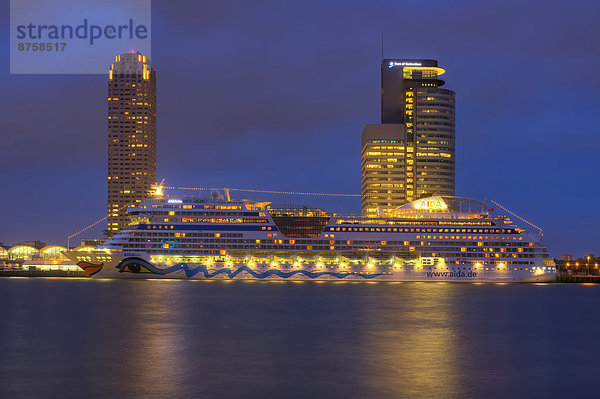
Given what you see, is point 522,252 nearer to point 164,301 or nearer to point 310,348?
point 164,301

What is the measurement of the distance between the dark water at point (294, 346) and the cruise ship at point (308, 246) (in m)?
22.1

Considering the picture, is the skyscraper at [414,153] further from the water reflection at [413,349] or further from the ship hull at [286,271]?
the water reflection at [413,349]

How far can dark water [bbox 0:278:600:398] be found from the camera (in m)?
32.2

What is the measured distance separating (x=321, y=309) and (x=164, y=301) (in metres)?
16.7

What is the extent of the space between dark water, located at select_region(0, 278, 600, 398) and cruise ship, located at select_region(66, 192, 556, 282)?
22.1 meters

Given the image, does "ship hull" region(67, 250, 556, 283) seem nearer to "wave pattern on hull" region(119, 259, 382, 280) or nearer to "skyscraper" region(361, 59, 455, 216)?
"wave pattern on hull" region(119, 259, 382, 280)

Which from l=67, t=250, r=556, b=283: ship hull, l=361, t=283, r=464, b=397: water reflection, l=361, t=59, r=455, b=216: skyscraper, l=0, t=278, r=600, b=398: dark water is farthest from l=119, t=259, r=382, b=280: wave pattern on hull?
l=361, t=59, r=455, b=216: skyscraper

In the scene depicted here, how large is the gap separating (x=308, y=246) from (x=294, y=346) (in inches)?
2322

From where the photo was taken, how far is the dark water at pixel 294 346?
32.2 meters

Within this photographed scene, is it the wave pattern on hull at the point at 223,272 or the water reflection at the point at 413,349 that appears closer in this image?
the water reflection at the point at 413,349

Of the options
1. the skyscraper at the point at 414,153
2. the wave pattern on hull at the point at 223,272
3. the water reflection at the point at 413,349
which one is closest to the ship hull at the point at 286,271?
the wave pattern on hull at the point at 223,272

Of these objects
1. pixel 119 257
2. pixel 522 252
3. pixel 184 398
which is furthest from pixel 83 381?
pixel 522 252

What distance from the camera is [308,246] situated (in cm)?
10306

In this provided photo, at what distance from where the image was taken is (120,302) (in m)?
69.3
